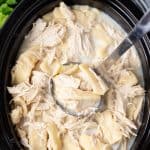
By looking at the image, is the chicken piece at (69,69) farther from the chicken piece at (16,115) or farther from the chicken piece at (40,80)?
the chicken piece at (16,115)

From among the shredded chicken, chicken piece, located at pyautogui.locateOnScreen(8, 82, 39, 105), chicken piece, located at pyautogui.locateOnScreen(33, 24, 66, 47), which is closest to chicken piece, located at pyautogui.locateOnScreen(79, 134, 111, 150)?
the shredded chicken

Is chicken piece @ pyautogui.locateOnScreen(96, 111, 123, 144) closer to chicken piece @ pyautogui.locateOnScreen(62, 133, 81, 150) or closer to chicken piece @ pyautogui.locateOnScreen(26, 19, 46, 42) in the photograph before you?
chicken piece @ pyautogui.locateOnScreen(62, 133, 81, 150)

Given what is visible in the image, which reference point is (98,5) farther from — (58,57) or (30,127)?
(30,127)

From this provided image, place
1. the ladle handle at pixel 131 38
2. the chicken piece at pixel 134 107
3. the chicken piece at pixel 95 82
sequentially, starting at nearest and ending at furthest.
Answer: the ladle handle at pixel 131 38
the chicken piece at pixel 95 82
the chicken piece at pixel 134 107

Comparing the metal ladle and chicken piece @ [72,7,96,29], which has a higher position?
chicken piece @ [72,7,96,29]

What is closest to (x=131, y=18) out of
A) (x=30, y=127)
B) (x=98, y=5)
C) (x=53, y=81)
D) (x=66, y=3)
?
(x=98, y=5)

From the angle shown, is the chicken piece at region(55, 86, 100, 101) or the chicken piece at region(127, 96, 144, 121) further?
the chicken piece at region(127, 96, 144, 121)

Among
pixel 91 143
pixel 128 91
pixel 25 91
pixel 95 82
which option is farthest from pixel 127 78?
pixel 25 91

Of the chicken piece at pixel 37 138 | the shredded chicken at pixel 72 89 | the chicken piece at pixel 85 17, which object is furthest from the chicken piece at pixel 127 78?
the chicken piece at pixel 37 138
